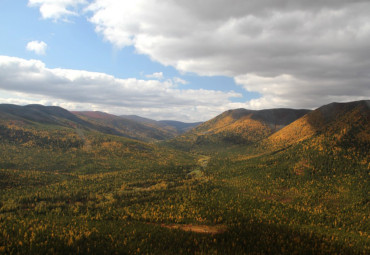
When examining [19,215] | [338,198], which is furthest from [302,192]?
[19,215]

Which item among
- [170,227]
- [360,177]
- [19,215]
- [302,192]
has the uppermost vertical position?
[360,177]

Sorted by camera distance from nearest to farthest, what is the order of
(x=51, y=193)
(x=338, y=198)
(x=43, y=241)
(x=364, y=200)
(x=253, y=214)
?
(x=43, y=241)
(x=253, y=214)
(x=364, y=200)
(x=338, y=198)
(x=51, y=193)

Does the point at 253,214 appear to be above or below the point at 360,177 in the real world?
below

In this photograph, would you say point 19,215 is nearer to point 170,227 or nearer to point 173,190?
point 170,227

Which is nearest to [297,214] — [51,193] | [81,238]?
[81,238]

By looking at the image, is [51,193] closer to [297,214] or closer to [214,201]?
[214,201]

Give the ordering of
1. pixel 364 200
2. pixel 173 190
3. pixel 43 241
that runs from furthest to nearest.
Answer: pixel 173 190
pixel 364 200
pixel 43 241

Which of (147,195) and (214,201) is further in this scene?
(147,195)

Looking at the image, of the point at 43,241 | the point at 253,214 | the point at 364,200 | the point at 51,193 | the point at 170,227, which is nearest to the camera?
the point at 43,241

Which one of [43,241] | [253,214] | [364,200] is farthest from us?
[364,200]
